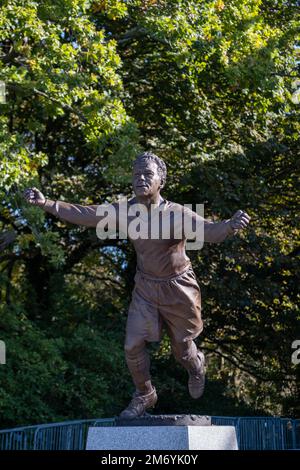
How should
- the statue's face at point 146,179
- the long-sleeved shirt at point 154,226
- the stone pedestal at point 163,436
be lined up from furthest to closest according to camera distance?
the statue's face at point 146,179 → the long-sleeved shirt at point 154,226 → the stone pedestal at point 163,436

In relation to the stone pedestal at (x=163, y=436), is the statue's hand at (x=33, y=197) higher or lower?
higher

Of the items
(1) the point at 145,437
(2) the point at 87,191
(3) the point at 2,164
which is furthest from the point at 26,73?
(1) the point at 145,437

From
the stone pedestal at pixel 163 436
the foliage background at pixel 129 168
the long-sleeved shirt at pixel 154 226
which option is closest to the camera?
the stone pedestal at pixel 163 436

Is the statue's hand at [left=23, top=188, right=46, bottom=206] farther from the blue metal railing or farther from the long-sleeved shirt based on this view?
the blue metal railing

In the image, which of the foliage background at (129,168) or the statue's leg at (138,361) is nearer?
the statue's leg at (138,361)

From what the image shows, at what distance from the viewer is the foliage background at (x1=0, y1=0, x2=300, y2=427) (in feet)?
47.4

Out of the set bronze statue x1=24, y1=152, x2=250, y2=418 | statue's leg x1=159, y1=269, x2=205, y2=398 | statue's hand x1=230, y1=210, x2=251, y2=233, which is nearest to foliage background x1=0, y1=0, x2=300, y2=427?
bronze statue x1=24, y1=152, x2=250, y2=418

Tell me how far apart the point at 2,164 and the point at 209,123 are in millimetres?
6133

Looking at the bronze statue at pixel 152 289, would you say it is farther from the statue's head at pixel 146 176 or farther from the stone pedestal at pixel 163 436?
the stone pedestal at pixel 163 436

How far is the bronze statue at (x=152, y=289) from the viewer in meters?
8.54

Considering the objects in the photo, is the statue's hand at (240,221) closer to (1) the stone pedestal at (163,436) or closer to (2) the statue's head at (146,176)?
(2) the statue's head at (146,176)

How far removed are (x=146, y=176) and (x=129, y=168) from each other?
21.3ft

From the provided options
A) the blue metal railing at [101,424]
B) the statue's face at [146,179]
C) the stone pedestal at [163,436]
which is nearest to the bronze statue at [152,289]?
the statue's face at [146,179]

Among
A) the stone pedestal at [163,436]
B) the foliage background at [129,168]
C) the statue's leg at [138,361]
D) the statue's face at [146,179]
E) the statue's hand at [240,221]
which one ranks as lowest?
the stone pedestal at [163,436]
